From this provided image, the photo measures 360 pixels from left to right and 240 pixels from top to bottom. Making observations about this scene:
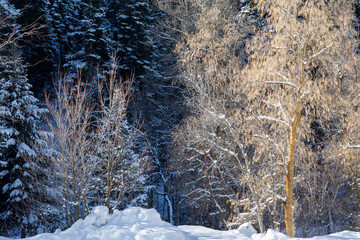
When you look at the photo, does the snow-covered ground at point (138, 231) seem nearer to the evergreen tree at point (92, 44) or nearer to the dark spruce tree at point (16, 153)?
the dark spruce tree at point (16, 153)

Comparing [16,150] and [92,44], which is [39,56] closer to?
[92,44]

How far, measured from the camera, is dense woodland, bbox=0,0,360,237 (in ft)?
28.6

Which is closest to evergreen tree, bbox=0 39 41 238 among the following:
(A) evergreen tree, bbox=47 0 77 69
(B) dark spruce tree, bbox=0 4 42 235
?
(B) dark spruce tree, bbox=0 4 42 235

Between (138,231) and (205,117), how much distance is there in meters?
7.98

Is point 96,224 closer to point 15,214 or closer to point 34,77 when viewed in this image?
point 15,214

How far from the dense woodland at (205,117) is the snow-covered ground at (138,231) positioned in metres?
2.73

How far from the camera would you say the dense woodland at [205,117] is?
8.73m

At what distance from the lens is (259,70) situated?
891cm

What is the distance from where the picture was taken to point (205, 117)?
1300 centimetres

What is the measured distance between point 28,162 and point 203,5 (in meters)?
13.5

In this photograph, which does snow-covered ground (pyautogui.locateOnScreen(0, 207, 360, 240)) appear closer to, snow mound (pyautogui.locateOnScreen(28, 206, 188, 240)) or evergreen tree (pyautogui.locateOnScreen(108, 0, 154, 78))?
snow mound (pyautogui.locateOnScreen(28, 206, 188, 240))

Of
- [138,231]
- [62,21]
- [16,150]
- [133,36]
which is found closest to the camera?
[138,231]

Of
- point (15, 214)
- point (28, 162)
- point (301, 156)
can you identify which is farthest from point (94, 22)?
point (301, 156)

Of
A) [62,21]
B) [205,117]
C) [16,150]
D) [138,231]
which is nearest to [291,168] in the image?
[138,231]
